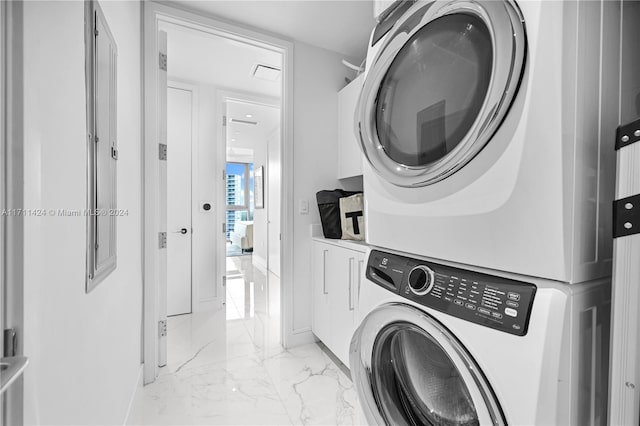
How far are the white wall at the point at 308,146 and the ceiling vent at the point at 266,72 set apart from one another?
0.46 meters

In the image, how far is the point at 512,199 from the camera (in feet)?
1.98

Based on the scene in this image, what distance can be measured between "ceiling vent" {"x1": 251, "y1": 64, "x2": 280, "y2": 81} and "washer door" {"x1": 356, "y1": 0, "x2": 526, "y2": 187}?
1.98m

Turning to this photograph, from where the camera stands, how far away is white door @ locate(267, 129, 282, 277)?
13.4 ft

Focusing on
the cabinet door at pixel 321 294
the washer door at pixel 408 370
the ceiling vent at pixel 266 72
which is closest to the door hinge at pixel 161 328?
the cabinet door at pixel 321 294

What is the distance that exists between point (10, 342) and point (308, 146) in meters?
2.03

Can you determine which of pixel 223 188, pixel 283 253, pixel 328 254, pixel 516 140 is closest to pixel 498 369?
pixel 516 140

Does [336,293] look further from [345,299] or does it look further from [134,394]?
[134,394]

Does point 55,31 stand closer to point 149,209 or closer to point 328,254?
point 149,209

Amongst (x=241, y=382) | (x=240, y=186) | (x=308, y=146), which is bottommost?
(x=241, y=382)

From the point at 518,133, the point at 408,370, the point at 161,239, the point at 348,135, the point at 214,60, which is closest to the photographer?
the point at 518,133

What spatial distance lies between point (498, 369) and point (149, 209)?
195 cm

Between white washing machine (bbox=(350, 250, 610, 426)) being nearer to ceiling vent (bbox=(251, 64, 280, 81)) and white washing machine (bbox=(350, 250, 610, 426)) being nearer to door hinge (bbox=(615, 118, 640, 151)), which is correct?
door hinge (bbox=(615, 118, 640, 151))

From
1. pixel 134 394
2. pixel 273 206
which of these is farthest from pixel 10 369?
pixel 273 206

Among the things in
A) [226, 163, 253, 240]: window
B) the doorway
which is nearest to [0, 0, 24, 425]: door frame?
the doorway
